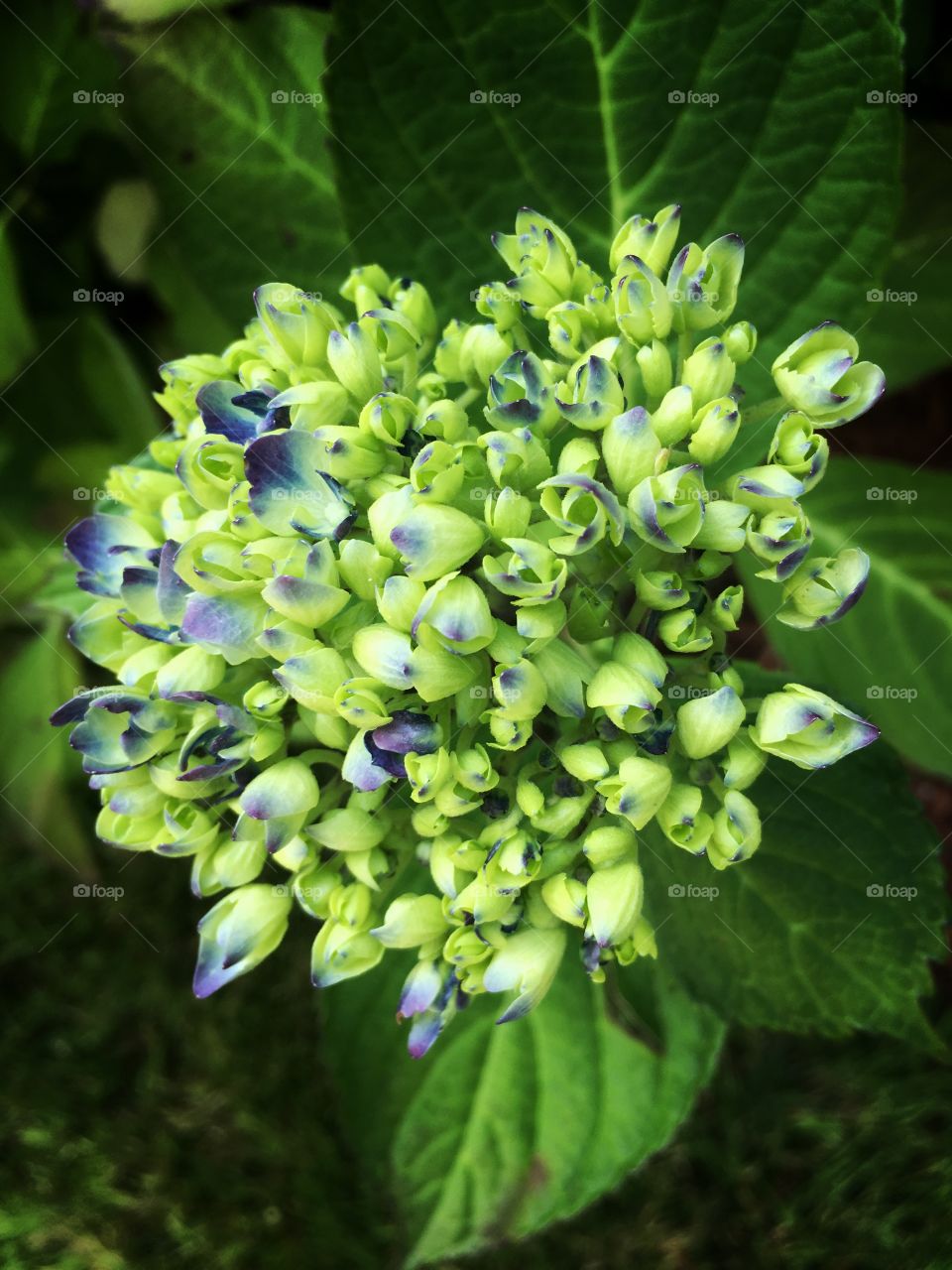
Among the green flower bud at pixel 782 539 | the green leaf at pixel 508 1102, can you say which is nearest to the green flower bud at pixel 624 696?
the green flower bud at pixel 782 539

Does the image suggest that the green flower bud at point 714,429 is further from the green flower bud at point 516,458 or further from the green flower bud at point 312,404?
the green flower bud at point 312,404

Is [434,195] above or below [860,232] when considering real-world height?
below

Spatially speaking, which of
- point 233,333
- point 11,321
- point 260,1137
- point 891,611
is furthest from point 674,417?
point 260,1137

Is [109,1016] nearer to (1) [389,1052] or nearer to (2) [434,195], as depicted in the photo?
(1) [389,1052]

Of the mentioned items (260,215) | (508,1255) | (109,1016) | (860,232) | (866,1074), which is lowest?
(109,1016)

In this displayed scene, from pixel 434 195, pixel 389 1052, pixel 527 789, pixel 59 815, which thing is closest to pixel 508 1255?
pixel 389 1052

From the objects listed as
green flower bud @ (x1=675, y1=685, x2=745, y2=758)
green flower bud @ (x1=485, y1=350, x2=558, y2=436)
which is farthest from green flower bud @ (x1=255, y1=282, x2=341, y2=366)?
green flower bud @ (x1=675, y1=685, x2=745, y2=758)

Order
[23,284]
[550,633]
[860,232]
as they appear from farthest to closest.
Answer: [23,284], [860,232], [550,633]
